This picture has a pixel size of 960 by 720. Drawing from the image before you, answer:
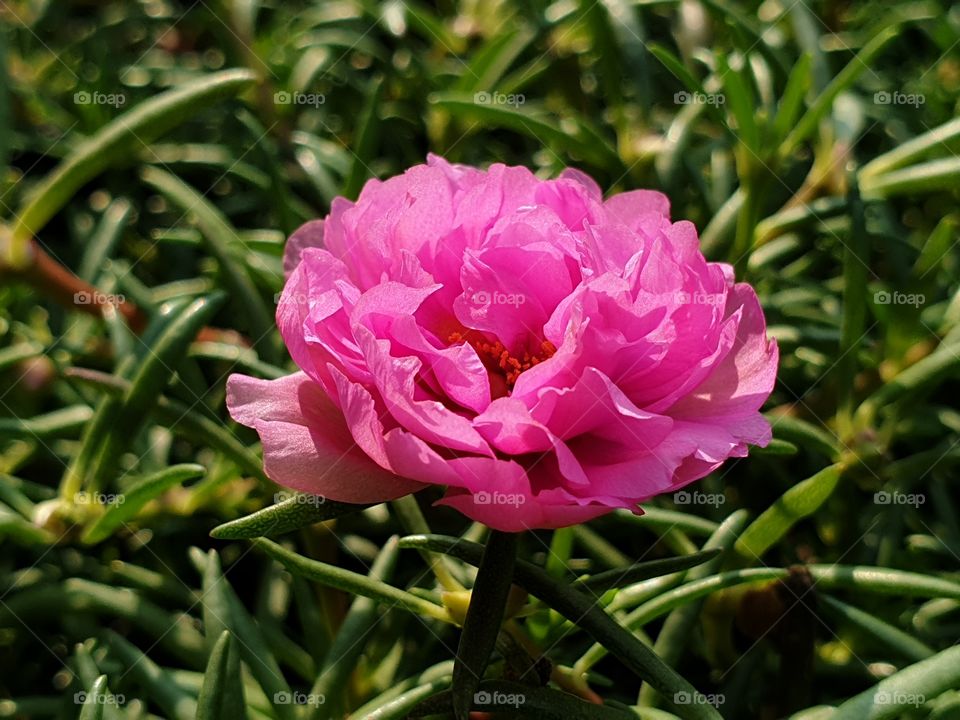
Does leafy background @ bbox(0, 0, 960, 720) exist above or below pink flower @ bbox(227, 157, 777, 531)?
below

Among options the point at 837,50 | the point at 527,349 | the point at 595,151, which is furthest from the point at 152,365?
the point at 837,50

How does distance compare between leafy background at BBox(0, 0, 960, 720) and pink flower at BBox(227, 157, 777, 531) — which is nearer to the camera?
pink flower at BBox(227, 157, 777, 531)

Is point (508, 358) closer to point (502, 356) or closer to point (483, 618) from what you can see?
point (502, 356)

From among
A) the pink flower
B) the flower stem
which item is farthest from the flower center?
the flower stem

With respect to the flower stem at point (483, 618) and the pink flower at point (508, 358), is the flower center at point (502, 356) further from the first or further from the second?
the flower stem at point (483, 618)

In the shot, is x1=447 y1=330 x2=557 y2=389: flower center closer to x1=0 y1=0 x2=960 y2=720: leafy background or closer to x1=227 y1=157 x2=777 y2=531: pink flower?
x1=227 y1=157 x2=777 y2=531: pink flower

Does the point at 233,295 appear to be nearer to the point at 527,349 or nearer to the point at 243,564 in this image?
the point at 243,564
